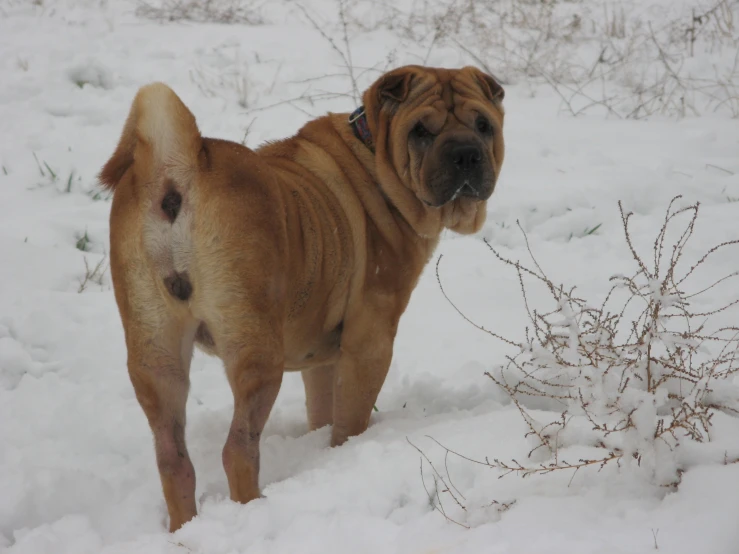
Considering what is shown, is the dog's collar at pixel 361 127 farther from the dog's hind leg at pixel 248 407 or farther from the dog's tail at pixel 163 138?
the dog's hind leg at pixel 248 407

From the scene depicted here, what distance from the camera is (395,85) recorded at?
3.76 metres

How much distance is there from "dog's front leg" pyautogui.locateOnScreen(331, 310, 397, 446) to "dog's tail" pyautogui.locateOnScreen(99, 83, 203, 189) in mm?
1114

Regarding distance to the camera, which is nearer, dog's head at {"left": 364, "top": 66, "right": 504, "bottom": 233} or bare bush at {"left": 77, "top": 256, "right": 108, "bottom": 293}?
dog's head at {"left": 364, "top": 66, "right": 504, "bottom": 233}

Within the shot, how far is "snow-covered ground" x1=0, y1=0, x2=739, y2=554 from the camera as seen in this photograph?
2.38m

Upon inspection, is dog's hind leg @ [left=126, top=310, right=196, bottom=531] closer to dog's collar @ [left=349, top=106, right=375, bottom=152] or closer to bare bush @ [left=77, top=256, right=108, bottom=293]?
dog's collar @ [left=349, top=106, right=375, bottom=152]

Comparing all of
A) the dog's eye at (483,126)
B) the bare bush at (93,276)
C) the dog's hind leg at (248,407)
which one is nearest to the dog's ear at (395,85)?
the dog's eye at (483,126)

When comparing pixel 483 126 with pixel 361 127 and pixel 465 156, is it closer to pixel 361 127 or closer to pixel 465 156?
pixel 465 156

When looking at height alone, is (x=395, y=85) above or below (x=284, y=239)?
above

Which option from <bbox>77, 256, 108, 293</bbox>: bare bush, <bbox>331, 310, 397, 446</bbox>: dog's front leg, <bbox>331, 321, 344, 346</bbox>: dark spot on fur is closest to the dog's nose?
<bbox>331, 310, 397, 446</bbox>: dog's front leg

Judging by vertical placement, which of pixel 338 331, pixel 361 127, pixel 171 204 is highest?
pixel 361 127

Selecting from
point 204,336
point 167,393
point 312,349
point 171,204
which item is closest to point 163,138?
point 171,204

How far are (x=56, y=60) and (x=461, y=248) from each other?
4.59 meters

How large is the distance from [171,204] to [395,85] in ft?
4.53

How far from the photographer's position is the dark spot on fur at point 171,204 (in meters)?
2.85
